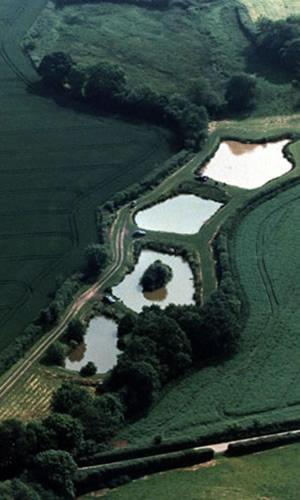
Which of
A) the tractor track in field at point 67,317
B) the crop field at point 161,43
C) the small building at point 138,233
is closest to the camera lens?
the tractor track in field at point 67,317

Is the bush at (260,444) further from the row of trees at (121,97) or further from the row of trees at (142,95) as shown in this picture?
the row of trees at (142,95)

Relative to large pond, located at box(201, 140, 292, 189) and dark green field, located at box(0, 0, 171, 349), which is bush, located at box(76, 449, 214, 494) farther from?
large pond, located at box(201, 140, 292, 189)

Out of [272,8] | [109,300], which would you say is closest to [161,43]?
[272,8]

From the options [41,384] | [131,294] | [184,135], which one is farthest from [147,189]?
[41,384]

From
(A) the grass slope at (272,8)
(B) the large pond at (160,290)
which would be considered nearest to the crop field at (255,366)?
(B) the large pond at (160,290)

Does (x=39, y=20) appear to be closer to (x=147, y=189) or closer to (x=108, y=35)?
(x=108, y=35)

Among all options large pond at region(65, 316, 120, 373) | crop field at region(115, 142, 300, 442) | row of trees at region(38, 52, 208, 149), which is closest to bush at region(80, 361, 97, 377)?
large pond at region(65, 316, 120, 373)
